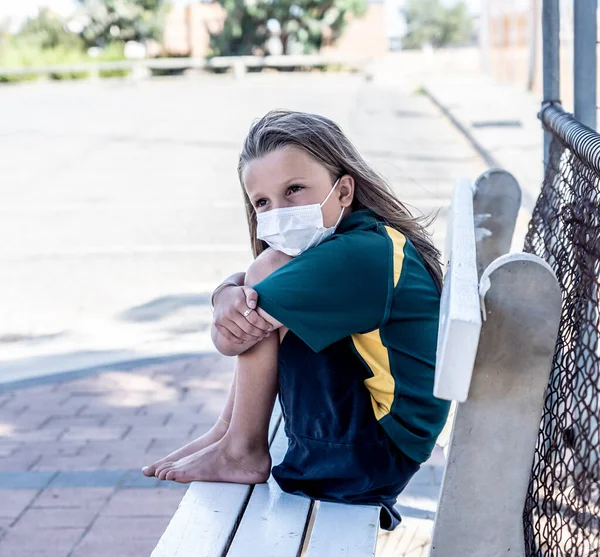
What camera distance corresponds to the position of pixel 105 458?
3.71 m

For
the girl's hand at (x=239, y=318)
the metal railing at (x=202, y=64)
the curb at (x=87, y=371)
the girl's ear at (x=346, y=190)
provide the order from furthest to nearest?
the metal railing at (x=202, y=64), the curb at (x=87, y=371), the girl's ear at (x=346, y=190), the girl's hand at (x=239, y=318)

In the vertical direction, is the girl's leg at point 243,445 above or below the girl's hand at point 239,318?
below

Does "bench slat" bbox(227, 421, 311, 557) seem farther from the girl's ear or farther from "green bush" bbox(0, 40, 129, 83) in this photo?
"green bush" bbox(0, 40, 129, 83)

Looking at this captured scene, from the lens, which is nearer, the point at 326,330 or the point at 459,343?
the point at 459,343

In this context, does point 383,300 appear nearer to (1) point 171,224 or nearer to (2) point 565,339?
(2) point 565,339

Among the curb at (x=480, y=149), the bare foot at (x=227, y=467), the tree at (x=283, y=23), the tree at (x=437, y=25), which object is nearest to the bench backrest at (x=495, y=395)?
the bare foot at (x=227, y=467)

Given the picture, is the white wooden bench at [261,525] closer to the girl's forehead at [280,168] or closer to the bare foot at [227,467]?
the bare foot at [227,467]

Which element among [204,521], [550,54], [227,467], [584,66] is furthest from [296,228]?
[550,54]

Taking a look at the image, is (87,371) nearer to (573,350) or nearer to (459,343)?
(573,350)

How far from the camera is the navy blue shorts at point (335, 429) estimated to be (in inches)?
83.7

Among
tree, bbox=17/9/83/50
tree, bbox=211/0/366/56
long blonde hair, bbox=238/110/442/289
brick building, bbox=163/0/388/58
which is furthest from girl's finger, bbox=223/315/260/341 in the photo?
brick building, bbox=163/0/388/58

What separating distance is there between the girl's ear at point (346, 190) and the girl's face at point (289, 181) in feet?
0.14

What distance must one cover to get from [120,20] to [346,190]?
4191 cm

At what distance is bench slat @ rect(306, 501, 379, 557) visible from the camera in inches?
74.4
